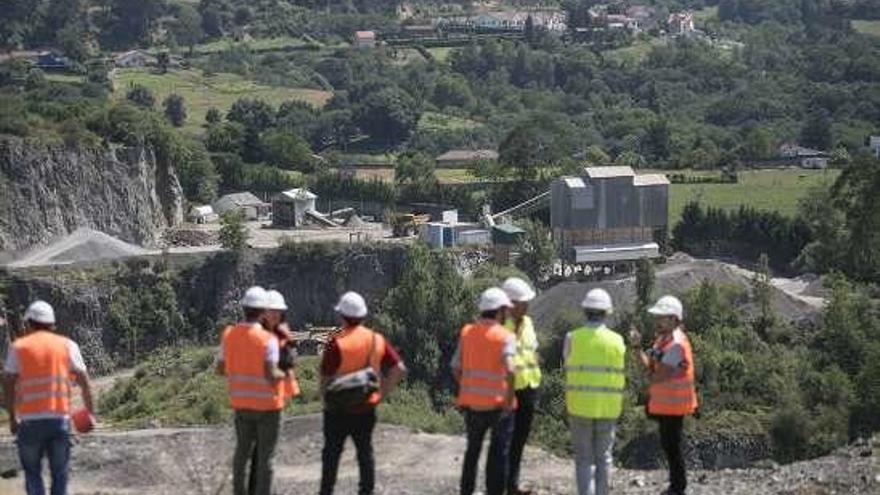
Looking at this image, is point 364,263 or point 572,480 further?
point 364,263

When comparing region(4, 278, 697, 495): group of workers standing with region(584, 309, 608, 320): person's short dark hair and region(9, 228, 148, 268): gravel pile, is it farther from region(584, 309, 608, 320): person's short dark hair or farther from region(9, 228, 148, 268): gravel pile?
region(9, 228, 148, 268): gravel pile

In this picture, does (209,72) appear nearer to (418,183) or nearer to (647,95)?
(647,95)

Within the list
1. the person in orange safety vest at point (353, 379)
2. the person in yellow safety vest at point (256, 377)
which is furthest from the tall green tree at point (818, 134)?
the person in yellow safety vest at point (256, 377)

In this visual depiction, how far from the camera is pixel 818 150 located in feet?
280

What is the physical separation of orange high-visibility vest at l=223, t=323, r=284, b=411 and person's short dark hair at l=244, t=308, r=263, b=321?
0.08m

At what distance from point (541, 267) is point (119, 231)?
39.9ft

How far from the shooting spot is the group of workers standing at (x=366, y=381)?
1158 centimetres

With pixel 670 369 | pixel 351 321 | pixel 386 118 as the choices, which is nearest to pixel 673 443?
pixel 670 369

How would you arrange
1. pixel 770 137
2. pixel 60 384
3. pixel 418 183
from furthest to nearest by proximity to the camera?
pixel 770 137 < pixel 418 183 < pixel 60 384

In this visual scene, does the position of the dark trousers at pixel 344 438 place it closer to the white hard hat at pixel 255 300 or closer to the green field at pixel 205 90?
the white hard hat at pixel 255 300

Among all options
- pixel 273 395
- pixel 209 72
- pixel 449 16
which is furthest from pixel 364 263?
pixel 449 16

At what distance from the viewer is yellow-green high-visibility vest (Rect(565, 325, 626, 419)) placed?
38.5 ft

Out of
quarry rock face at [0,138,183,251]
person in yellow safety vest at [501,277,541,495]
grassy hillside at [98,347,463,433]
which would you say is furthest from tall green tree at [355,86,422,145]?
person in yellow safety vest at [501,277,541,495]

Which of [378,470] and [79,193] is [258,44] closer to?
[79,193]
